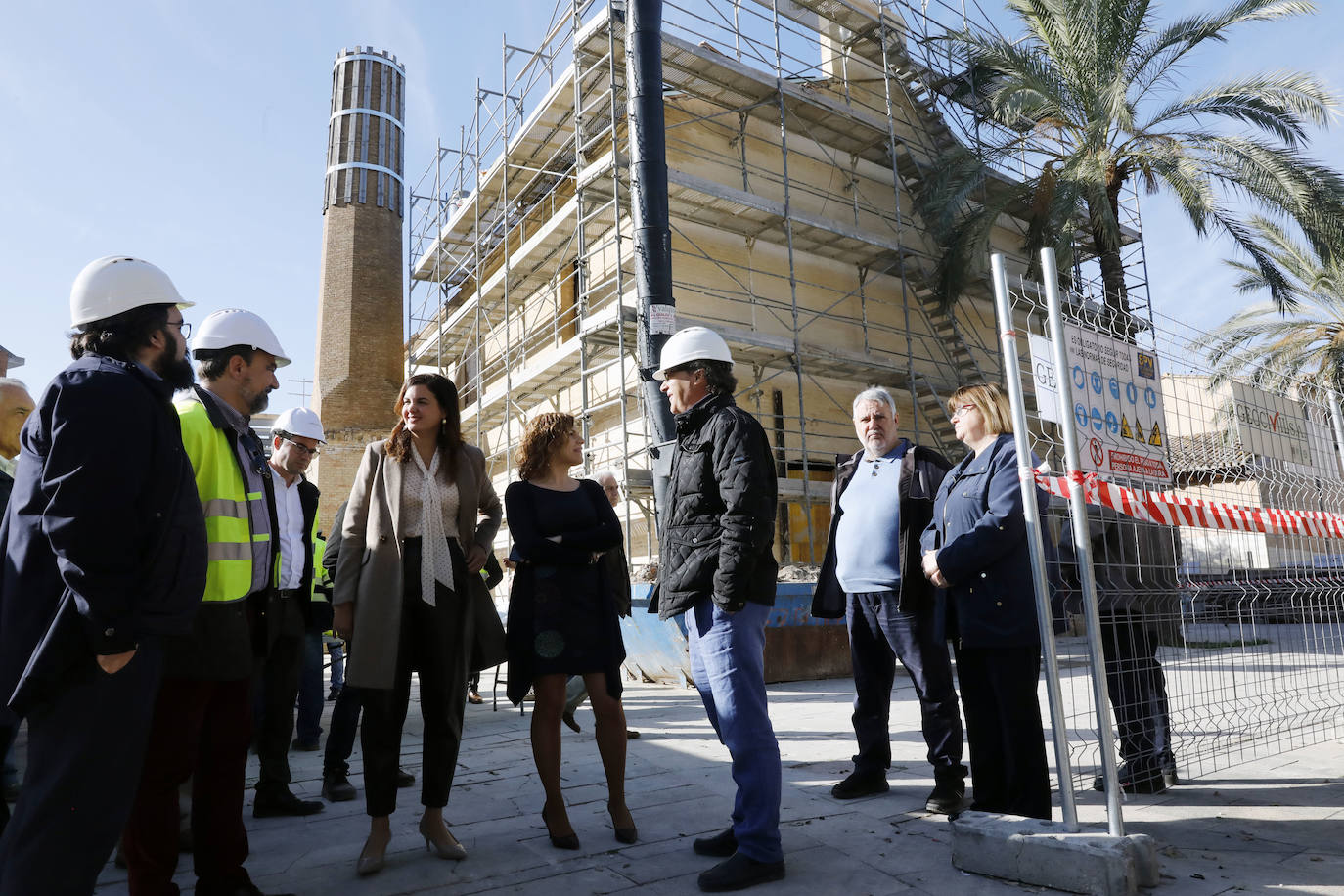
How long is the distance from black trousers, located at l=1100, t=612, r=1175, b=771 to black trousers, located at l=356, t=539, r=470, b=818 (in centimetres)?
264

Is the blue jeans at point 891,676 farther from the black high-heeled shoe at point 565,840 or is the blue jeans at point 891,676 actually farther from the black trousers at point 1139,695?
the black high-heeled shoe at point 565,840

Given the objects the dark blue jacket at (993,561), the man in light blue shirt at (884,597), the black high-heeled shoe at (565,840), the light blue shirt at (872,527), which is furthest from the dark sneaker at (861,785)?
the black high-heeled shoe at (565,840)

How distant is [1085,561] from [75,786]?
282cm

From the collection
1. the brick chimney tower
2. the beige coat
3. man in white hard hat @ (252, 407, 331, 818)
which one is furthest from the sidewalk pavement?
the brick chimney tower

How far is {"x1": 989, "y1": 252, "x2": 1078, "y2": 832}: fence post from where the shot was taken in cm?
276

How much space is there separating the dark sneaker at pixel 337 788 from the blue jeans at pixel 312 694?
1.22m

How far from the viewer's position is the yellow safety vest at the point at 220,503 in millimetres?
2627

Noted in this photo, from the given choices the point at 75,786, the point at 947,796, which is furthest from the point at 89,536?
the point at 947,796

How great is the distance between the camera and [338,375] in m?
23.5

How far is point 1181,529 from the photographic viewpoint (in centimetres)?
407

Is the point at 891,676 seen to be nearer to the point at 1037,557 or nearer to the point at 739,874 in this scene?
the point at 1037,557

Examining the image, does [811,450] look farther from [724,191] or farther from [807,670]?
[807,670]

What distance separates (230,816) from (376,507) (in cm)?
112

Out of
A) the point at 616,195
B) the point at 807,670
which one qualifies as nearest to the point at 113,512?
the point at 807,670
